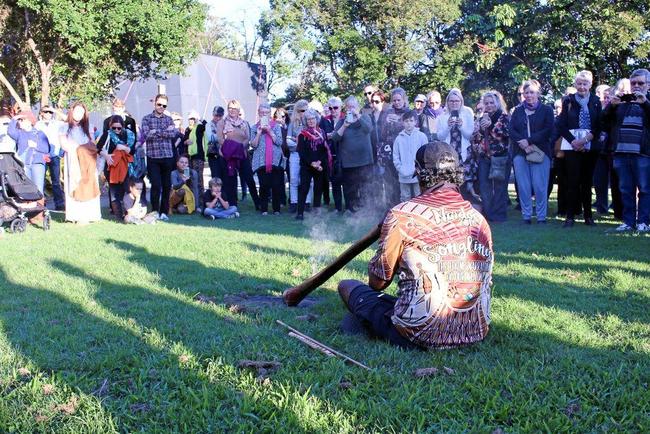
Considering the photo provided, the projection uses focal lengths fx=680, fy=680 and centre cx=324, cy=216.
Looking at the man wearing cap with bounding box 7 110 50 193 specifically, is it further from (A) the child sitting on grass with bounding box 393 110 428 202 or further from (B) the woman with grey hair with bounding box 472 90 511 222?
(B) the woman with grey hair with bounding box 472 90 511 222

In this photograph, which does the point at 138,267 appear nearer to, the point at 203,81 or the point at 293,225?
the point at 293,225

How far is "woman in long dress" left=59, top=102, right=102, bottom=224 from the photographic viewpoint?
12570mm

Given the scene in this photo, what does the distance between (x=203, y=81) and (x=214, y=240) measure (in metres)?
30.9

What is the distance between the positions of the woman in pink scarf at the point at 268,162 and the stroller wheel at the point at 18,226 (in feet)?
14.6

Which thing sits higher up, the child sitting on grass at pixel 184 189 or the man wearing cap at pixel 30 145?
the man wearing cap at pixel 30 145

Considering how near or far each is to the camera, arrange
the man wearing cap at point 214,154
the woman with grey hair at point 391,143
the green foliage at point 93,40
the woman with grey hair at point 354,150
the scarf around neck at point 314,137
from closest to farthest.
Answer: the woman with grey hair at point 391,143 < the woman with grey hair at point 354,150 < the scarf around neck at point 314,137 < the man wearing cap at point 214,154 < the green foliage at point 93,40

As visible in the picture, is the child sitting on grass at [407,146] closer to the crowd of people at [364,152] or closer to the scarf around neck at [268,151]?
the crowd of people at [364,152]

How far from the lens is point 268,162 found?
13.7 meters

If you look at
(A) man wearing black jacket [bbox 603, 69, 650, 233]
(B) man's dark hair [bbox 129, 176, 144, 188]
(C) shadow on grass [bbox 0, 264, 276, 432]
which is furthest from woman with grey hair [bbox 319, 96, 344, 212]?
(C) shadow on grass [bbox 0, 264, 276, 432]

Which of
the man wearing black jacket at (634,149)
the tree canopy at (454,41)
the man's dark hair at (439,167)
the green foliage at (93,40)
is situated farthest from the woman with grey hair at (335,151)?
the tree canopy at (454,41)

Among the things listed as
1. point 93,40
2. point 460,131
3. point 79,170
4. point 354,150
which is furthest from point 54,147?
point 460,131

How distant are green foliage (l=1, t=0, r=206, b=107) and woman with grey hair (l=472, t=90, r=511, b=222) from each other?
37.0ft

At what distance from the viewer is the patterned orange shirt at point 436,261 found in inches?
167

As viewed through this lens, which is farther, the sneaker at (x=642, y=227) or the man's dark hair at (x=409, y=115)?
the man's dark hair at (x=409, y=115)
